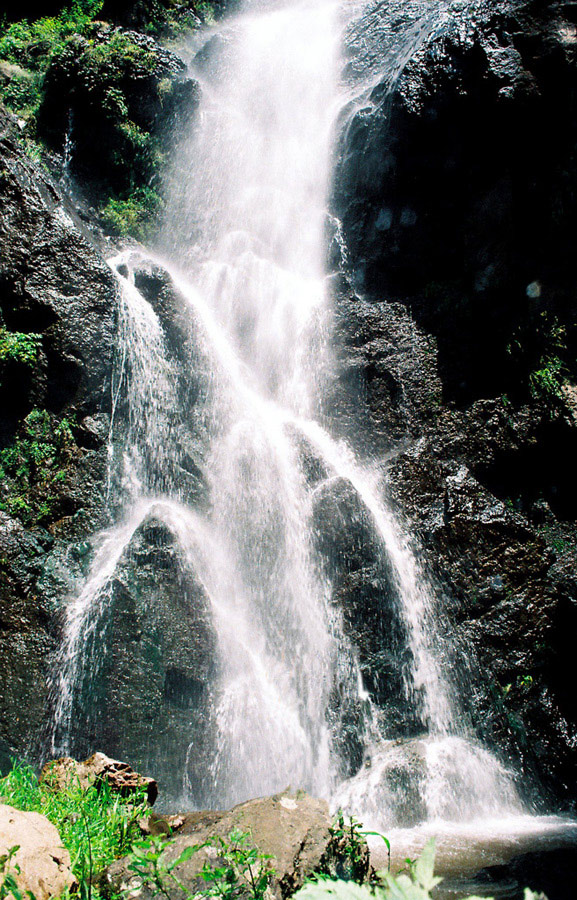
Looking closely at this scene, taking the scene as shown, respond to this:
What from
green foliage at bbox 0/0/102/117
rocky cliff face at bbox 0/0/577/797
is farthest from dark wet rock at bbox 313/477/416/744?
green foliage at bbox 0/0/102/117

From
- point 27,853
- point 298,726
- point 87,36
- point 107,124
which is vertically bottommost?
point 27,853

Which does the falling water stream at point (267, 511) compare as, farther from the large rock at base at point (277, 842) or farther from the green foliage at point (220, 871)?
the green foliage at point (220, 871)

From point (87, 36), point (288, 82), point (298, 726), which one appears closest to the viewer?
point (298, 726)

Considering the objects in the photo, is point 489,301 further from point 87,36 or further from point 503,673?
point 87,36

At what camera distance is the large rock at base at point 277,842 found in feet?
8.15

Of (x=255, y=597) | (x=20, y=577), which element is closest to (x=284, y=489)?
(x=255, y=597)

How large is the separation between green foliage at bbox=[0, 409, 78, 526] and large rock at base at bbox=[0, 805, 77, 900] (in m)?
5.18

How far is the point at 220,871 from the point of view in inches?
82.4

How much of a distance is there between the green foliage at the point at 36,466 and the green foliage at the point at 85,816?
13.1 ft

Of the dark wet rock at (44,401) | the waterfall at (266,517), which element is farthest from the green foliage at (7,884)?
the dark wet rock at (44,401)

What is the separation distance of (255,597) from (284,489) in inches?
65.3

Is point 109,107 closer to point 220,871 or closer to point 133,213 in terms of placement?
point 133,213

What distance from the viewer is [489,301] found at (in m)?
9.33

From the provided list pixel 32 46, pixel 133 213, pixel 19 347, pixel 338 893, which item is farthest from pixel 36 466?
pixel 32 46
